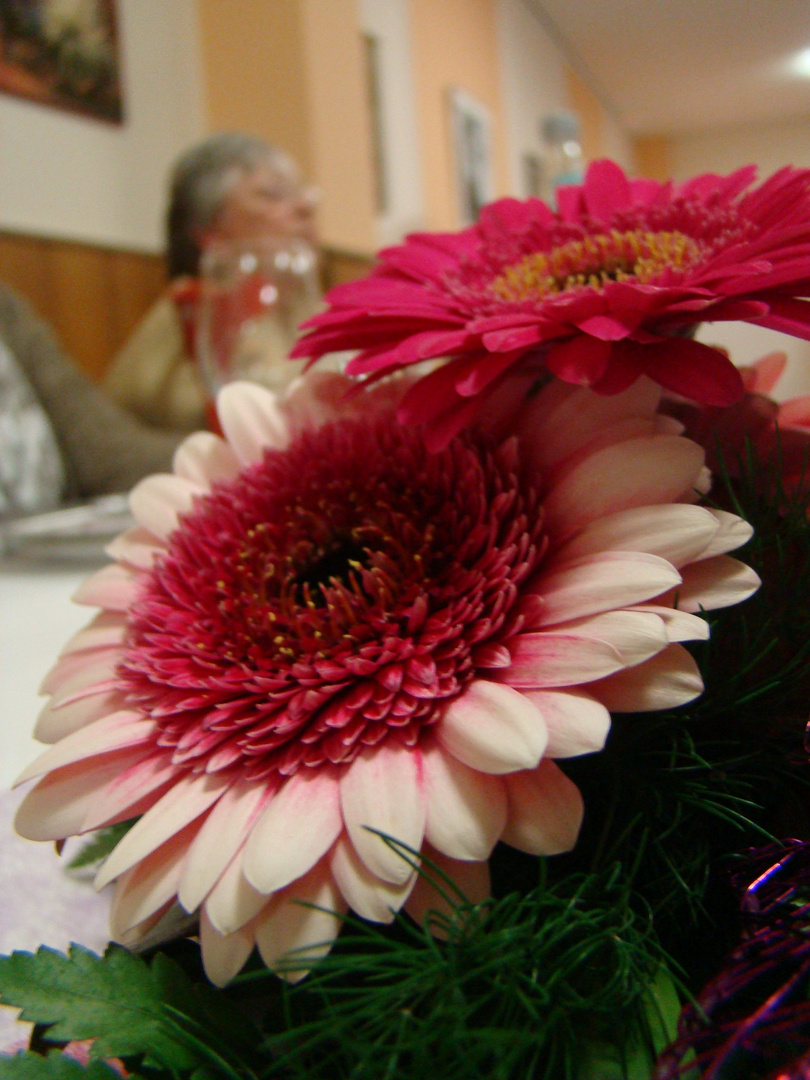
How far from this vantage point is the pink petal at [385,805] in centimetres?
13

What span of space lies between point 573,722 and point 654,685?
2 cm

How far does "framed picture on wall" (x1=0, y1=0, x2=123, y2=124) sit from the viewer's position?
149cm

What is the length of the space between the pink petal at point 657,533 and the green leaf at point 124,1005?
4.1 inches

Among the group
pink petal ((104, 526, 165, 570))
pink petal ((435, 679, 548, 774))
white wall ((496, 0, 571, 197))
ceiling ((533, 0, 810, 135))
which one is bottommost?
pink petal ((435, 679, 548, 774))

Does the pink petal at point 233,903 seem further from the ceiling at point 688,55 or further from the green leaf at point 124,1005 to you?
the ceiling at point 688,55

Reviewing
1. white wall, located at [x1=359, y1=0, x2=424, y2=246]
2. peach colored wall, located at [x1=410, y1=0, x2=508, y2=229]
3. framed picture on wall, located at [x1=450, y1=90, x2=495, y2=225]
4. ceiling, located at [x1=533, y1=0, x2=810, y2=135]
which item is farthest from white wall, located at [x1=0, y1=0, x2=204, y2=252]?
ceiling, located at [x1=533, y1=0, x2=810, y2=135]

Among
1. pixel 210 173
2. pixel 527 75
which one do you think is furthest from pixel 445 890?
pixel 210 173

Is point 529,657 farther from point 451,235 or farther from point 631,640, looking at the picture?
point 451,235

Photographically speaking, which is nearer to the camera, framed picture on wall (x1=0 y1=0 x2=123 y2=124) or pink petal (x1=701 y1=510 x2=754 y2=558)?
pink petal (x1=701 y1=510 x2=754 y2=558)

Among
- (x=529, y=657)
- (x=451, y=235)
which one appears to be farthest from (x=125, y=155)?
(x=529, y=657)

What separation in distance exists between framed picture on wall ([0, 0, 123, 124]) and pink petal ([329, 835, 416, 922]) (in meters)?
→ 1.74

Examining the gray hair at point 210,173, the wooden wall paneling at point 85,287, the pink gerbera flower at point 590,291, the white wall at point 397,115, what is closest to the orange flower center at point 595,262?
the pink gerbera flower at point 590,291

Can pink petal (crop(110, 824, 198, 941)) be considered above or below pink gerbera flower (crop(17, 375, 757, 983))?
below

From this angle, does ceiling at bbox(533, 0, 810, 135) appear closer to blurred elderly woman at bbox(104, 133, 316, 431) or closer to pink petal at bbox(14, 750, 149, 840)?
pink petal at bbox(14, 750, 149, 840)
